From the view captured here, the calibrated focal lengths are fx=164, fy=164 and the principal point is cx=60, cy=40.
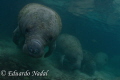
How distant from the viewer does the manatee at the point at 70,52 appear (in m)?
10.9

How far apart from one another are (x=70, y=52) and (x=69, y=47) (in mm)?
767

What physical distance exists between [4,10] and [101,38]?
16.6m

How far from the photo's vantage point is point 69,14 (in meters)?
19.9

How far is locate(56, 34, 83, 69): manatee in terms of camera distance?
10.9m

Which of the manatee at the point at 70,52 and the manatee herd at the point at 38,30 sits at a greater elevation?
the manatee herd at the point at 38,30

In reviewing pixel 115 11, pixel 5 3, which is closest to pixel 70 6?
pixel 115 11

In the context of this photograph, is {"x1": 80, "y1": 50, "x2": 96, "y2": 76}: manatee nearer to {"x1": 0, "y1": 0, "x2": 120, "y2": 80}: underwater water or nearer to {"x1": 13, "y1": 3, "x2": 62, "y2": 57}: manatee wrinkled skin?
{"x1": 0, "y1": 0, "x2": 120, "y2": 80}: underwater water

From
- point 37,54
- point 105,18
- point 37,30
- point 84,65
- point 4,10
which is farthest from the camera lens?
point 4,10

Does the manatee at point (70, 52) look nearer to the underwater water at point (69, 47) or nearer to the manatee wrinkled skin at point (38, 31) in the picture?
the underwater water at point (69, 47)

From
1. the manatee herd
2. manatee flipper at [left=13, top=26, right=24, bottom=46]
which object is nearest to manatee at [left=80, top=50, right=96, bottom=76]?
the manatee herd

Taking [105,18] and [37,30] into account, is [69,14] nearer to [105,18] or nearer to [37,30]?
[105,18]

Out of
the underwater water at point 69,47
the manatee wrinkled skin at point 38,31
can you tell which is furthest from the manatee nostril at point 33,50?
the underwater water at point 69,47

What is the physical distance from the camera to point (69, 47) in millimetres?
12320

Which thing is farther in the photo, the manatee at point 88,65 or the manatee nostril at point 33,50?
the manatee at point 88,65
